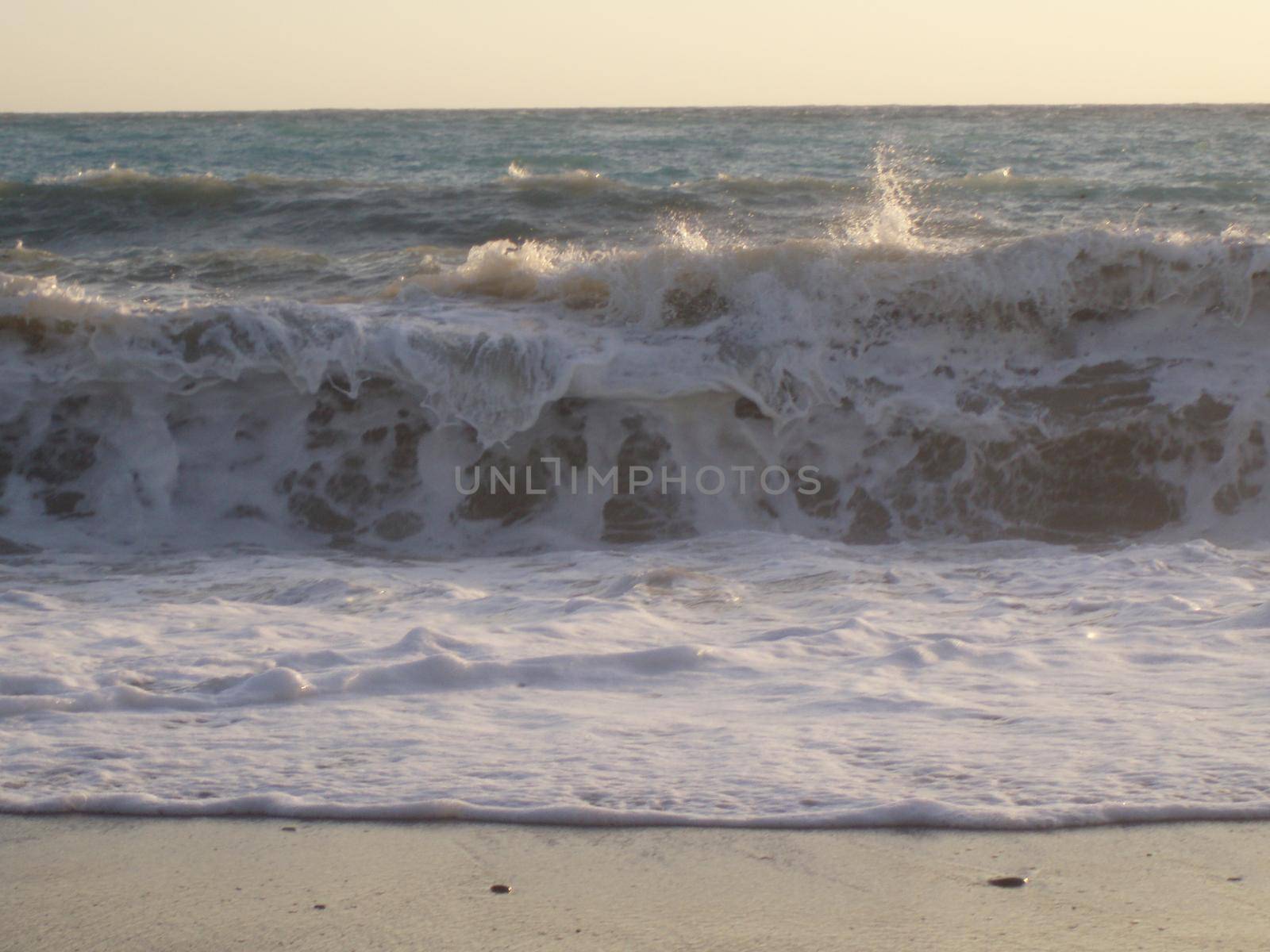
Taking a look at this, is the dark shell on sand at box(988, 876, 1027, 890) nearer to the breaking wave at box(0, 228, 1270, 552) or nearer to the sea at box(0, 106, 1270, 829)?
the sea at box(0, 106, 1270, 829)

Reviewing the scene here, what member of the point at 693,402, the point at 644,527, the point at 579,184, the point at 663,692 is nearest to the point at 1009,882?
the point at 663,692

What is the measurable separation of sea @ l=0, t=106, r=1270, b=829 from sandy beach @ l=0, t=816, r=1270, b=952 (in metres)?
0.09

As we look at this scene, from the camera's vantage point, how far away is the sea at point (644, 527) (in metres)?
2.75

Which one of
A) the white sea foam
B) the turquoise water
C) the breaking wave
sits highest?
the turquoise water

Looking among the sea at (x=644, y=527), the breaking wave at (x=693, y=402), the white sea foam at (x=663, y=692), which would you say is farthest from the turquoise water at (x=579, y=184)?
the white sea foam at (x=663, y=692)

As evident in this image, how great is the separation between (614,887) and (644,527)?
11.7 feet

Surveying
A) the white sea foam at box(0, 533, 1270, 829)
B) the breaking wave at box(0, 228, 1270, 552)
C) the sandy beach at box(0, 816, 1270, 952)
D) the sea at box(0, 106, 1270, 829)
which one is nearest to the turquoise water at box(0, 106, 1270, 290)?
the sea at box(0, 106, 1270, 829)

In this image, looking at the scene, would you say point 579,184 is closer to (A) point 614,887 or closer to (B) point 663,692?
(B) point 663,692

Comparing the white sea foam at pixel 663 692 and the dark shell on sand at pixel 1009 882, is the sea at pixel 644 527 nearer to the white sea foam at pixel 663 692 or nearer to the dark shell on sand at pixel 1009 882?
the white sea foam at pixel 663 692

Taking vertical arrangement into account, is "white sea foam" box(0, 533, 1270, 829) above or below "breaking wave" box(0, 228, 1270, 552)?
below

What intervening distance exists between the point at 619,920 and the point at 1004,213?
35.5 feet

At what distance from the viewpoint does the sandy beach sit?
6.61 ft

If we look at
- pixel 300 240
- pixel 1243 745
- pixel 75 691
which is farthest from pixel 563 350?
pixel 300 240

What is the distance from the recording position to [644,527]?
5730mm
